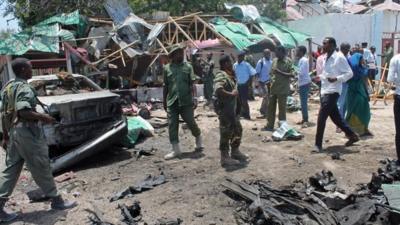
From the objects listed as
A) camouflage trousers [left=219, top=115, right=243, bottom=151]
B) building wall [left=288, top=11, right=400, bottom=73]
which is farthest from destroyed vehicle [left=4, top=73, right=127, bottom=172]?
building wall [left=288, top=11, right=400, bottom=73]

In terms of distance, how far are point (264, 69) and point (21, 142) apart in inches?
312

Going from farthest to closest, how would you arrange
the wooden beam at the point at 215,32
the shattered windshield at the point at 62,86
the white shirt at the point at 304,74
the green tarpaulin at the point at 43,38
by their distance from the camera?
1. the wooden beam at the point at 215,32
2. the green tarpaulin at the point at 43,38
3. the white shirt at the point at 304,74
4. the shattered windshield at the point at 62,86

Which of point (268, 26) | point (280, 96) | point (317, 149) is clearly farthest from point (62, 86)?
point (268, 26)

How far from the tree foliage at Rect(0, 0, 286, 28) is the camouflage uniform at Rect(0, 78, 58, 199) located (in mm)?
11437

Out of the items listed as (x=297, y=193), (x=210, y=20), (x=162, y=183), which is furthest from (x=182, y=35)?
(x=297, y=193)

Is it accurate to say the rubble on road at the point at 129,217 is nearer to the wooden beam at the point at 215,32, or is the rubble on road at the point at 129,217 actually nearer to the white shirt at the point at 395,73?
the white shirt at the point at 395,73

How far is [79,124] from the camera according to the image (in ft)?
22.5

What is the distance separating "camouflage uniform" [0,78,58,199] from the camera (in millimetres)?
4801

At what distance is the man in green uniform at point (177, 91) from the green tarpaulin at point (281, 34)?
12748mm

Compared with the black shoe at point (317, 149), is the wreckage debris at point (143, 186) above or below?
below

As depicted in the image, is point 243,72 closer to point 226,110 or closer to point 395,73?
point 226,110

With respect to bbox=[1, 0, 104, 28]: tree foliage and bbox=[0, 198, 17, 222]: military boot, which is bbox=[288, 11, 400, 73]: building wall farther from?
bbox=[0, 198, 17, 222]: military boot

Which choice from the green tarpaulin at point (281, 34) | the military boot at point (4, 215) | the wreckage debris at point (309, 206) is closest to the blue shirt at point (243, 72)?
the wreckage debris at point (309, 206)

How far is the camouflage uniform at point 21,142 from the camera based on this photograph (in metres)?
4.80
